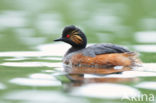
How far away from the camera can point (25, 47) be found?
49.2ft

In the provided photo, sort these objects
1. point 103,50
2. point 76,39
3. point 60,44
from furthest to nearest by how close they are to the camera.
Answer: point 60,44 → point 76,39 → point 103,50

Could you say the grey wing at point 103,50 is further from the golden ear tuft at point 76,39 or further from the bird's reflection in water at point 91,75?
the golden ear tuft at point 76,39

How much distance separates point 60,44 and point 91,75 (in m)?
5.98

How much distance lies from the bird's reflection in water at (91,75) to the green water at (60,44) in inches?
3.8

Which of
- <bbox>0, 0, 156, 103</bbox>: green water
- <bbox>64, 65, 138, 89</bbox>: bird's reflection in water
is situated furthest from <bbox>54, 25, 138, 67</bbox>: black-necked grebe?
<bbox>0, 0, 156, 103</bbox>: green water

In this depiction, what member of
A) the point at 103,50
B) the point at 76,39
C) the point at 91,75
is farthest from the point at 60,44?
the point at 91,75

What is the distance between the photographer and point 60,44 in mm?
16500

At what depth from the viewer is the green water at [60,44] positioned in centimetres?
916

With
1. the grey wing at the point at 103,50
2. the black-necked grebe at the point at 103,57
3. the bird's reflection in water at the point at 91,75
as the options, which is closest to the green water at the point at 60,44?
the bird's reflection in water at the point at 91,75

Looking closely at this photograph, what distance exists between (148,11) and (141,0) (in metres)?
2.86

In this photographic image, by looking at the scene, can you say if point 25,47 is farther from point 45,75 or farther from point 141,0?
point 141,0

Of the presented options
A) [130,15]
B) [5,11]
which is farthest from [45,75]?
[5,11]

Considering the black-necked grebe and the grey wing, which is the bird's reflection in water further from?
the grey wing

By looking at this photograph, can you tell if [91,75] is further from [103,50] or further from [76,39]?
[76,39]
